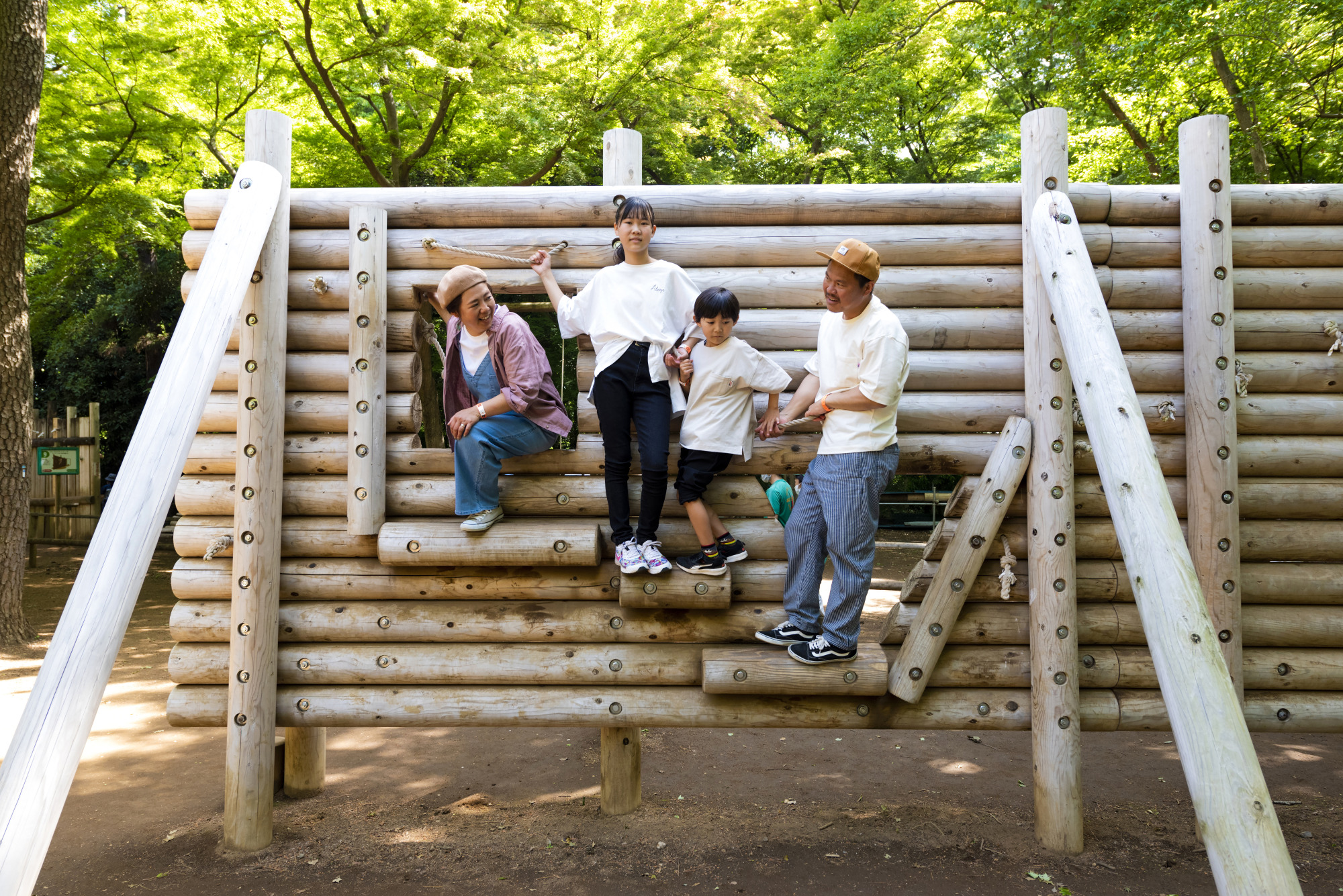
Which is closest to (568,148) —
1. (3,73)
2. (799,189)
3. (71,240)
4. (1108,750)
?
(3,73)

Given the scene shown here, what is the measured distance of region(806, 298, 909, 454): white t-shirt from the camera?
13.5 feet

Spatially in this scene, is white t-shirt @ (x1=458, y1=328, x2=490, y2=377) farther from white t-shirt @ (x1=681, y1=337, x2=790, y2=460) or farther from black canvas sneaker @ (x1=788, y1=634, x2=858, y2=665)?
black canvas sneaker @ (x1=788, y1=634, x2=858, y2=665)

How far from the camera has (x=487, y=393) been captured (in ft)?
15.8

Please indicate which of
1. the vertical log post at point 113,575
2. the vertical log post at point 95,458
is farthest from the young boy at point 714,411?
the vertical log post at point 95,458

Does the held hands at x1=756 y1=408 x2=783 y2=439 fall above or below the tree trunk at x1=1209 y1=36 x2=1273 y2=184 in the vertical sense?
below

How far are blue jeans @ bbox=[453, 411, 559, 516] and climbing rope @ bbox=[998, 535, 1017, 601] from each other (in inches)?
103

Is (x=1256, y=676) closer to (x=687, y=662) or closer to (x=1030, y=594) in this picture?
(x=1030, y=594)

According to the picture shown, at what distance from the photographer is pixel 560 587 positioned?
482 cm

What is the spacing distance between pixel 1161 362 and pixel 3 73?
404 inches

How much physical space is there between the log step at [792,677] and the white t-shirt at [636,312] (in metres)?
1.41

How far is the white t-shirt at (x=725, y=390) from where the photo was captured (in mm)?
4492

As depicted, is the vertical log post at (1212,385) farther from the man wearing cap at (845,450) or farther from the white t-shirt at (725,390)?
the white t-shirt at (725,390)

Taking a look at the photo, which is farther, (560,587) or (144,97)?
(144,97)

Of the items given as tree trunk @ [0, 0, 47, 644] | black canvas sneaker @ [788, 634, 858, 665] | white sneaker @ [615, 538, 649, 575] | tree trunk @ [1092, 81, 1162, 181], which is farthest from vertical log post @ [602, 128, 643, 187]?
tree trunk @ [1092, 81, 1162, 181]
